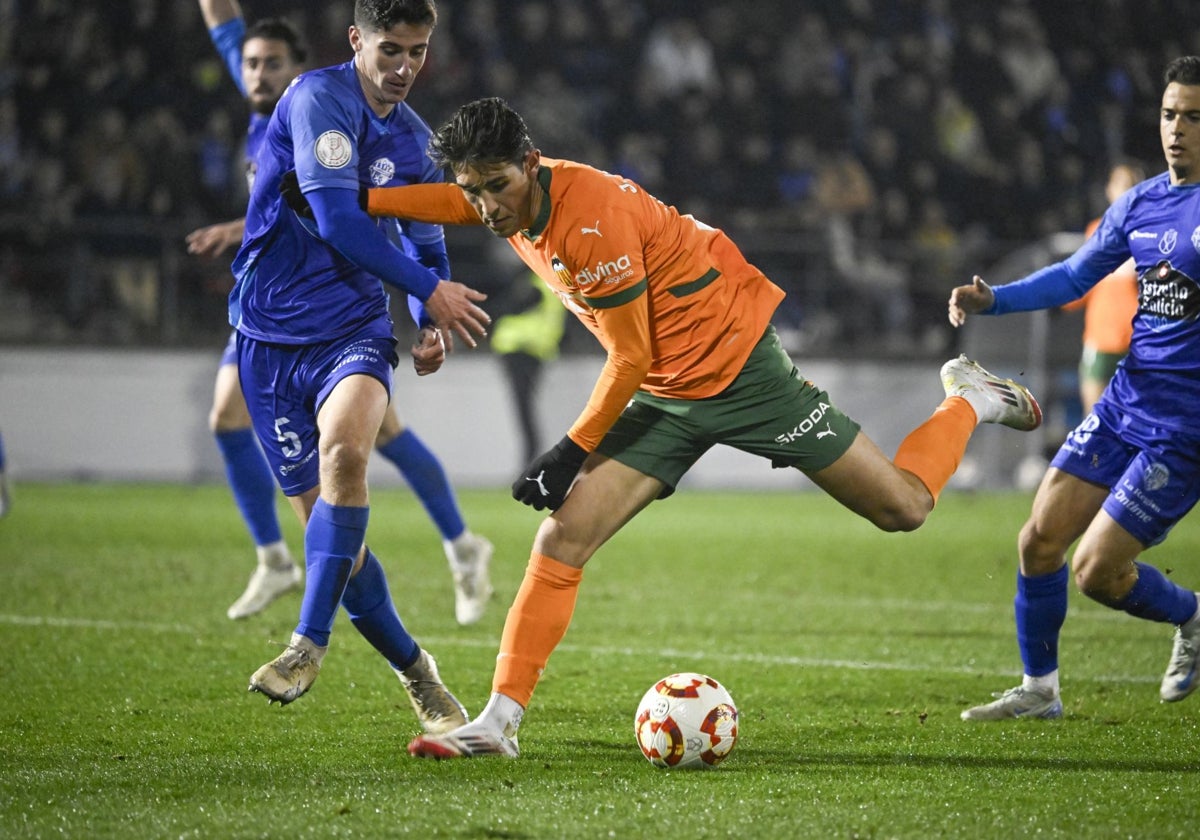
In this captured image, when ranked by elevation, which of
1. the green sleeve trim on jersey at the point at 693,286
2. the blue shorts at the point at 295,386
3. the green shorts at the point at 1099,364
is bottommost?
the green shorts at the point at 1099,364

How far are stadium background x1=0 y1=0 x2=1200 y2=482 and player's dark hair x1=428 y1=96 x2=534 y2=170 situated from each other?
32.6 ft

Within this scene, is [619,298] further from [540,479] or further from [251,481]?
[251,481]

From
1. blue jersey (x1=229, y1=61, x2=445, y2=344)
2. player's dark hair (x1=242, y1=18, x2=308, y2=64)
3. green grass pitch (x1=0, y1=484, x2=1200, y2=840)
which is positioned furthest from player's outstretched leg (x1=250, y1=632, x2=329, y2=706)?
player's dark hair (x1=242, y1=18, x2=308, y2=64)

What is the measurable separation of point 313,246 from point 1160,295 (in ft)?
9.70

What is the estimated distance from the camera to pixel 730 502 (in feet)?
48.8

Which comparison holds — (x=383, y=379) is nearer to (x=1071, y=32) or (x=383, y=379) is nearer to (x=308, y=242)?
(x=308, y=242)

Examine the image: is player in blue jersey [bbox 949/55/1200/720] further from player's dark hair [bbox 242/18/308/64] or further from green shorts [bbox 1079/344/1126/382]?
green shorts [bbox 1079/344/1126/382]

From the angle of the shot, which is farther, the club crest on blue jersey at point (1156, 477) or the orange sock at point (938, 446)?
the club crest on blue jersey at point (1156, 477)

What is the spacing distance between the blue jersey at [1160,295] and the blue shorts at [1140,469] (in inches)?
2.3

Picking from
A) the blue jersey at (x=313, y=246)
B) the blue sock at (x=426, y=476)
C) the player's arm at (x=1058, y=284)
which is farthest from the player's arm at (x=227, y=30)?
the player's arm at (x=1058, y=284)

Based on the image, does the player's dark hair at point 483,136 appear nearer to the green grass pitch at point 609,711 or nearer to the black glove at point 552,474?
the black glove at point 552,474

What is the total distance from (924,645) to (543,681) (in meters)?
2.00

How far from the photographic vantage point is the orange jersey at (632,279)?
4.33 metres

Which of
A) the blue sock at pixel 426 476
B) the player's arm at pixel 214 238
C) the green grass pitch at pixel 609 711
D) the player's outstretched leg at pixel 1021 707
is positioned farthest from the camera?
the blue sock at pixel 426 476
